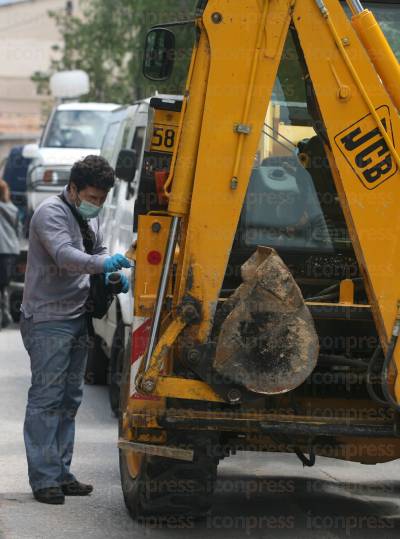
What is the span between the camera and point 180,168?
6633 millimetres

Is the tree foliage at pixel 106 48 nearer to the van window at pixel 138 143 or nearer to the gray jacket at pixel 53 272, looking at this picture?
the van window at pixel 138 143

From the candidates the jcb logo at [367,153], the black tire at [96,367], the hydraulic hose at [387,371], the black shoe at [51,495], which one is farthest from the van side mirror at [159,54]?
the black tire at [96,367]

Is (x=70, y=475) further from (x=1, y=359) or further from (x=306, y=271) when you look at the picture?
(x=1, y=359)

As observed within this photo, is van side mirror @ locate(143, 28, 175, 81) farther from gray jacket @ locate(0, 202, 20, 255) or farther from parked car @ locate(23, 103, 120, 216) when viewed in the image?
parked car @ locate(23, 103, 120, 216)

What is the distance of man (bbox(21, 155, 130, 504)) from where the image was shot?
7.97 meters

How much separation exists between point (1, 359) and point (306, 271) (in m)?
8.40

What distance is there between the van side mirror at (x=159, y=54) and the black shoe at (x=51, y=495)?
2363 millimetres

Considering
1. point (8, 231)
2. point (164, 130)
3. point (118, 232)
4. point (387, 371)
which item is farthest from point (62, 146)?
point (387, 371)

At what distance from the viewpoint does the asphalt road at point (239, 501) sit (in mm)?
7426

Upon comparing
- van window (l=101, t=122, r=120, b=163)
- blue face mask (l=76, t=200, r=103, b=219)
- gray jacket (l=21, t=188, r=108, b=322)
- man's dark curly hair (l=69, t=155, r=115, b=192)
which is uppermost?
van window (l=101, t=122, r=120, b=163)

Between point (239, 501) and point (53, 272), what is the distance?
5.69 ft

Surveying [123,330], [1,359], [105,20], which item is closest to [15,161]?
[105,20]

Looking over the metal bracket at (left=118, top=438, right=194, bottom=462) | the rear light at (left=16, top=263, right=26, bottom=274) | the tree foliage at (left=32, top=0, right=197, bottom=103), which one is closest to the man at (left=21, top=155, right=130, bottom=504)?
the metal bracket at (left=118, top=438, right=194, bottom=462)

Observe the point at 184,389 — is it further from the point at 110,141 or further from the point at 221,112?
the point at 110,141
